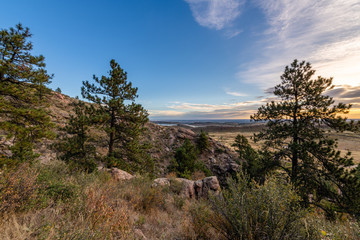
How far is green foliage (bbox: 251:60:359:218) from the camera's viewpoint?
742 centimetres

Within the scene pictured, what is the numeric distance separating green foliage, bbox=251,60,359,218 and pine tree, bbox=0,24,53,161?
12.5 m

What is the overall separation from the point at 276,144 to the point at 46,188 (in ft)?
38.2

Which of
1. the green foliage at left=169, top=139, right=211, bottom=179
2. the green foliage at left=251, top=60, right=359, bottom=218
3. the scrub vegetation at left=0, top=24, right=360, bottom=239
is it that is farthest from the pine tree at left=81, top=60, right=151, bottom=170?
the green foliage at left=251, top=60, right=359, bottom=218

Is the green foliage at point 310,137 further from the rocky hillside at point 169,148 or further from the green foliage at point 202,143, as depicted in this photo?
the green foliage at point 202,143

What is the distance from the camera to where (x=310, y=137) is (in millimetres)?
8500

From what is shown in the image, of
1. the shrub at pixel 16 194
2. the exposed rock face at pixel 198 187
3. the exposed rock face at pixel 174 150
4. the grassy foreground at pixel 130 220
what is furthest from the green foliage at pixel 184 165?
the shrub at pixel 16 194

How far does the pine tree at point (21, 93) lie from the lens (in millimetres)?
5674

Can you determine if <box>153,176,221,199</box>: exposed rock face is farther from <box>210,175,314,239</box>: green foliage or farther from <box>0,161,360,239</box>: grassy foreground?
<box>210,175,314,239</box>: green foliage

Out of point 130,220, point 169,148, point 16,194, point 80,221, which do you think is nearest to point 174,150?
point 169,148

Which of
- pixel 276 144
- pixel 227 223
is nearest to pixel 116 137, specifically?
pixel 227 223

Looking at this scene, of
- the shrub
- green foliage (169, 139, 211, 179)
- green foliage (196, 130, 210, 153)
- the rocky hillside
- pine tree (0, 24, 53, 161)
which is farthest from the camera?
green foliage (196, 130, 210, 153)

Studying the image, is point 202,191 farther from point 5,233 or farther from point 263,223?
point 5,233

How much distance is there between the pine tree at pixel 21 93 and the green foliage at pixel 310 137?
12470 millimetres

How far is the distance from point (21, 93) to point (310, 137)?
50.8ft
